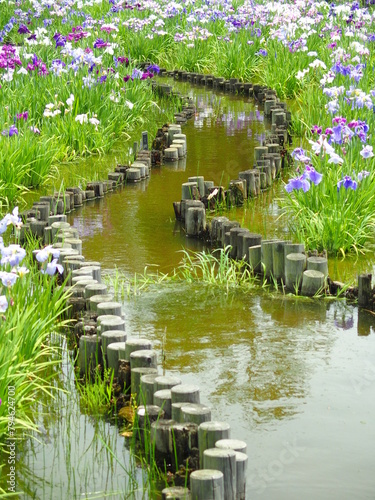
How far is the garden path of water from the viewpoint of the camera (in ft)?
13.2

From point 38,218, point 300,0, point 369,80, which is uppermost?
point 300,0

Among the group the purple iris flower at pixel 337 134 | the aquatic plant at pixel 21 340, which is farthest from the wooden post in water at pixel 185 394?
the purple iris flower at pixel 337 134

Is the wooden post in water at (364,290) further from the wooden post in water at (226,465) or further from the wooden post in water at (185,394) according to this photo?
the wooden post in water at (226,465)

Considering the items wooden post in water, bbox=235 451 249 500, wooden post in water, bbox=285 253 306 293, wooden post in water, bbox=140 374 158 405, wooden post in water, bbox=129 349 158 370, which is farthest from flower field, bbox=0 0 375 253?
wooden post in water, bbox=235 451 249 500

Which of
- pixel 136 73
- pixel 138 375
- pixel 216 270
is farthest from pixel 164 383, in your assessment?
pixel 136 73

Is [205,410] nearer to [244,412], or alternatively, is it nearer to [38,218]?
[244,412]

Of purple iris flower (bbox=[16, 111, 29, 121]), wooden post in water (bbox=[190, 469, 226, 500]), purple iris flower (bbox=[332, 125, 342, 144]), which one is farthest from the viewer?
purple iris flower (bbox=[16, 111, 29, 121])

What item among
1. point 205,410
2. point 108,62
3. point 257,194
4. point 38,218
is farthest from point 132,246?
point 108,62

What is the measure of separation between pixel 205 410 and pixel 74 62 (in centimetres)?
847

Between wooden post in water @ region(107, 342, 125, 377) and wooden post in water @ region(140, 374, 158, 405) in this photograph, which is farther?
wooden post in water @ region(107, 342, 125, 377)

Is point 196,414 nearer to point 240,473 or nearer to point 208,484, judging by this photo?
point 240,473

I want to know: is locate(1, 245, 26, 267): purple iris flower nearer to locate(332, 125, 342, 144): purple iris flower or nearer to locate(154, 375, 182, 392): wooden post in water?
locate(154, 375, 182, 392): wooden post in water

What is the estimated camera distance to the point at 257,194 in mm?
8945

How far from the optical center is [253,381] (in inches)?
195
